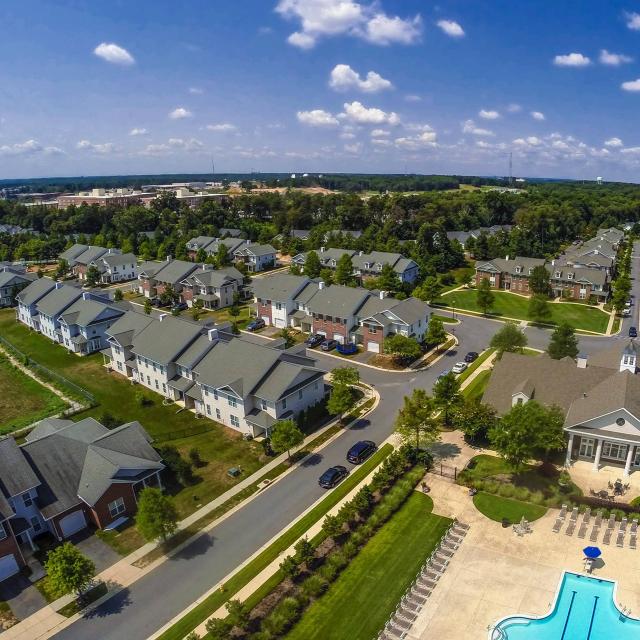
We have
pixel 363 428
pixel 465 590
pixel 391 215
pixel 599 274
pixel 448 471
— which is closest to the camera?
pixel 465 590

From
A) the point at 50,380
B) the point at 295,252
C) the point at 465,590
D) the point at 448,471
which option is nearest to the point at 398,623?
the point at 465,590

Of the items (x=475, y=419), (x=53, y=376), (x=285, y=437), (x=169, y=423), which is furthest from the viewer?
(x=53, y=376)

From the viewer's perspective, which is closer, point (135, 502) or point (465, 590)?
point (465, 590)

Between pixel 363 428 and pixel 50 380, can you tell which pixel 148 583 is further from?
pixel 50 380

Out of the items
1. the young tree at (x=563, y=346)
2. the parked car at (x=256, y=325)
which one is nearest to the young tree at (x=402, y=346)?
the young tree at (x=563, y=346)

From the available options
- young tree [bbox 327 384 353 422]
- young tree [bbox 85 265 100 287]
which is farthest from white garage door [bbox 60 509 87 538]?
young tree [bbox 85 265 100 287]

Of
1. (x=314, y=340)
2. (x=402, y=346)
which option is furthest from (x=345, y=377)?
(x=314, y=340)

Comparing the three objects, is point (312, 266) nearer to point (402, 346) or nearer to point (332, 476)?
point (402, 346)
